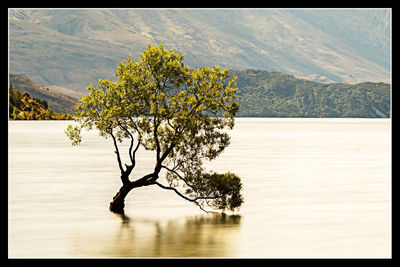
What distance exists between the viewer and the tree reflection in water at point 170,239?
29.4 meters

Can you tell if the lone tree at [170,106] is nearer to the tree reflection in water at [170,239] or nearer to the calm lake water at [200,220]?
the tree reflection in water at [170,239]

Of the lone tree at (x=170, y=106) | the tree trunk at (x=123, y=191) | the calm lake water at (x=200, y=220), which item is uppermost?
the lone tree at (x=170, y=106)

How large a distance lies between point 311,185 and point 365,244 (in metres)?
32.0

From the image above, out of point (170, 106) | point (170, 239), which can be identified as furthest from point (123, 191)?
point (170, 239)

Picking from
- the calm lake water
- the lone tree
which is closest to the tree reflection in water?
the calm lake water

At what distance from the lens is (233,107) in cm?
3569

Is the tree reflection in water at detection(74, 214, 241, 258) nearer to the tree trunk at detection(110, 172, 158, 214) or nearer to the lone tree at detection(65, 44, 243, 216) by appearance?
the tree trunk at detection(110, 172, 158, 214)

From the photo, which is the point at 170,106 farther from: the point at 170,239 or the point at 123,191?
the point at 170,239

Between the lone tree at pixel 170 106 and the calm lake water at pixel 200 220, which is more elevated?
the lone tree at pixel 170 106

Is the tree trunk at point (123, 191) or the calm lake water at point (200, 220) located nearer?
the calm lake water at point (200, 220)

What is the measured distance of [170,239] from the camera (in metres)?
32.2

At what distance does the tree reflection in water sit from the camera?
29.4 meters

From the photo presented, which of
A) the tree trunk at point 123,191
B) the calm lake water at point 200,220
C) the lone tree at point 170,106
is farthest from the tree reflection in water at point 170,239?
the lone tree at point 170,106
